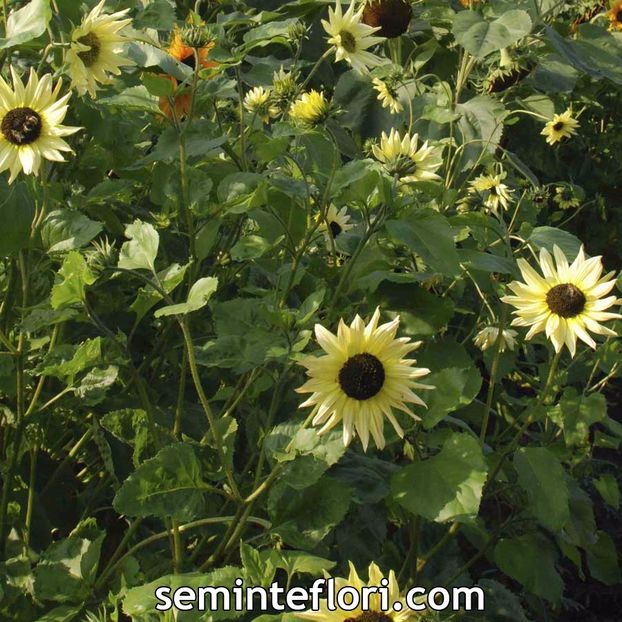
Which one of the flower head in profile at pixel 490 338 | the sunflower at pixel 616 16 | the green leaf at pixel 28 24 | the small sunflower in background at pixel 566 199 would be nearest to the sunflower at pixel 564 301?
the flower head in profile at pixel 490 338

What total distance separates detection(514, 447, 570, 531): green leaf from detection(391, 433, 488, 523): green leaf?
0.15 metres

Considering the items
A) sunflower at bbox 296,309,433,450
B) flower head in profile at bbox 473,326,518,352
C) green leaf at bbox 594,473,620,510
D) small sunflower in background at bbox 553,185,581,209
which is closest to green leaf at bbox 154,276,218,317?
sunflower at bbox 296,309,433,450

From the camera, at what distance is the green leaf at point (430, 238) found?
1029 millimetres

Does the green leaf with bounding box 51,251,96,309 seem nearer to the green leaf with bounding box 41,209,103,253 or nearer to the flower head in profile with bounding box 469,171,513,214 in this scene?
the green leaf with bounding box 41,209,103,253

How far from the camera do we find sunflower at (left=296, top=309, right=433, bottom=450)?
3.03 ft

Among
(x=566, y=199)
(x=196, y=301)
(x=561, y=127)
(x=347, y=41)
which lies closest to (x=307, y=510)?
(x=196, y=301)

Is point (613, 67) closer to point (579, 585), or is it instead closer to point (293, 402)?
point (293, 402)

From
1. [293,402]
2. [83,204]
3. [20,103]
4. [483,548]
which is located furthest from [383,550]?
[20,103]

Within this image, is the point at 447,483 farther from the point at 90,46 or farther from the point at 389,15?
the point at 389,15

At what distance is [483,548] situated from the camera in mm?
1379

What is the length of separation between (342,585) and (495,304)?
76 centimetres

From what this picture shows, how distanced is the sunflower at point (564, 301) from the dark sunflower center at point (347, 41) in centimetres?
42

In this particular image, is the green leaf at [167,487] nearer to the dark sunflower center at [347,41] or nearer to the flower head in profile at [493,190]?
the dark sunflower center at [347,41]

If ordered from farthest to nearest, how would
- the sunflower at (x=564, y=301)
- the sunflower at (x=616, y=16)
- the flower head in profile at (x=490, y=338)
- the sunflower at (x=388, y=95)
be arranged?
the sunflower at (x=616, y=16), the sunflower at (x=388, y=95), the flower head in profile at (x=490, y=338), the sunflower at (x=564, y=301)
